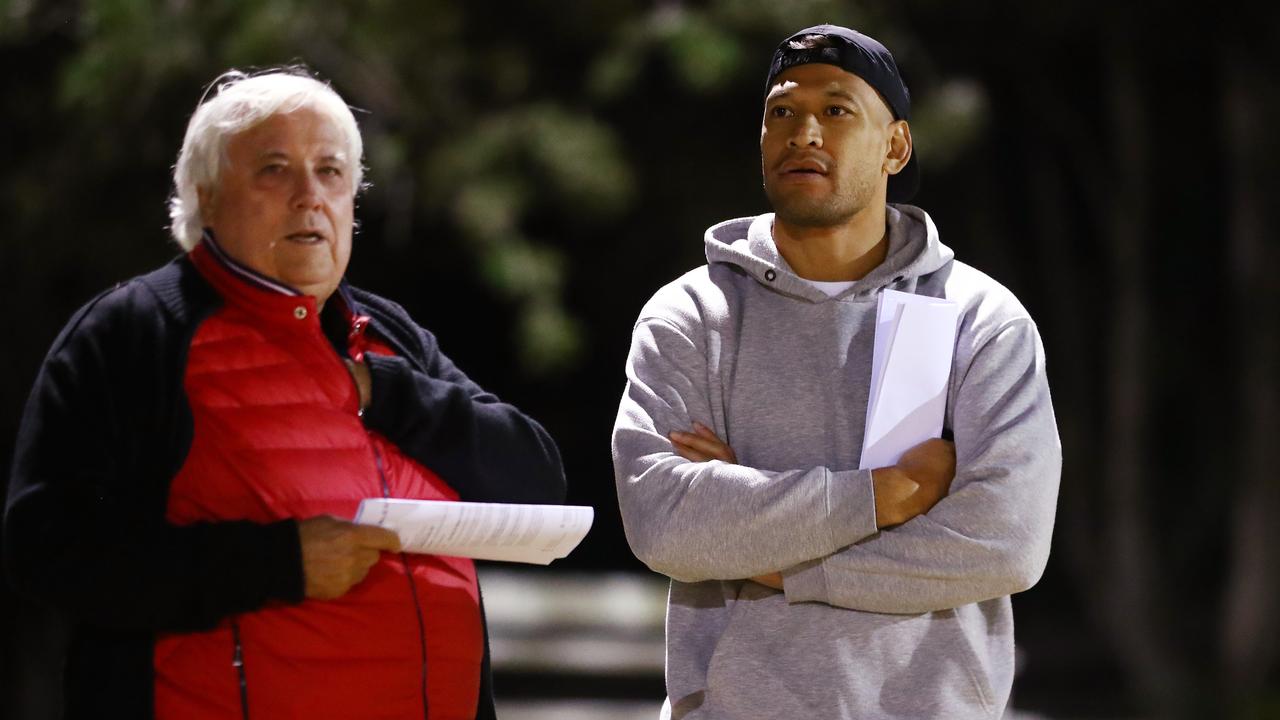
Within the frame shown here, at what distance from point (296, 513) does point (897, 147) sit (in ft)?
3.57

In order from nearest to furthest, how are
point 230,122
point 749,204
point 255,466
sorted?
point 255,466
point 230,122
point 749,204

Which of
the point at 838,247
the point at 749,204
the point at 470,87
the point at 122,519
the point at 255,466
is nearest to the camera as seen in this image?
the point at 122,519

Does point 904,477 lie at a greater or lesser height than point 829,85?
lesser

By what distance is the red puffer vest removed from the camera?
83.8 inches

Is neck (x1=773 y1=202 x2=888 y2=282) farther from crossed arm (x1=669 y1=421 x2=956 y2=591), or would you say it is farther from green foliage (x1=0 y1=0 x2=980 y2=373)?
green foliage (x1=0 y1=0 x2=980 y2=373)

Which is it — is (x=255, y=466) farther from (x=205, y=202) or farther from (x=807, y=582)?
(x=807, y=582)

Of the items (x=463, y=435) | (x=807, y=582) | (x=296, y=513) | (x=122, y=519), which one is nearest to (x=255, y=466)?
(x=296, y=513)

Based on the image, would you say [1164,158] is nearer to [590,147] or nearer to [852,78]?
[590,147]

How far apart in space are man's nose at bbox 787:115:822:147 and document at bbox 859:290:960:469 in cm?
25

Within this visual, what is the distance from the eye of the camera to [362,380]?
7.57ft

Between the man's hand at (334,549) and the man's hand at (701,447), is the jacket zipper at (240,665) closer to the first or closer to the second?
the man's hand at (334,549)

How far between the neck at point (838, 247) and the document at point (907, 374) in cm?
12

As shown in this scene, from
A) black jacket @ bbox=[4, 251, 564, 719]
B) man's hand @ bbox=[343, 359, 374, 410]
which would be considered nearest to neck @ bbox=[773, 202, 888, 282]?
man's hand @ bbox=[343, 359, 374, 410]

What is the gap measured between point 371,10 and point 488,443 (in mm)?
3812
